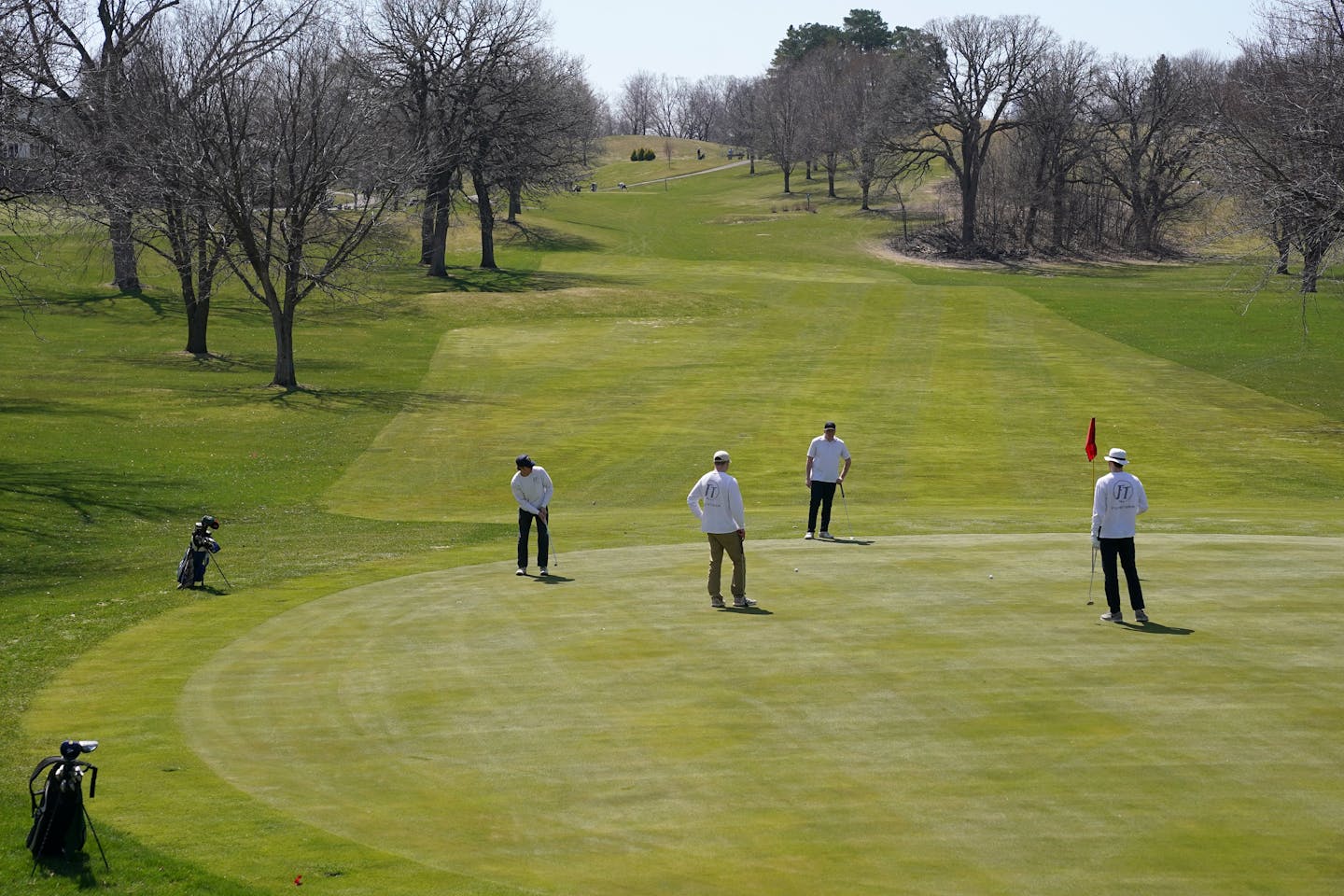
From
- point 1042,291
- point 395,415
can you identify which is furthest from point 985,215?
point 395,415

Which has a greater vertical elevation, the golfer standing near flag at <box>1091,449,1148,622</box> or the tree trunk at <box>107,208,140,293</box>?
the tree trunk at <box>107,208,140,293</box>

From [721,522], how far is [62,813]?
9721 millimetres

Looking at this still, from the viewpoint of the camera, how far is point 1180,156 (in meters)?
107

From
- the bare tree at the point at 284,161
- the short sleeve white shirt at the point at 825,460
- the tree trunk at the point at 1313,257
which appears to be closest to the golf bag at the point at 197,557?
the short sleeve white shirt at the point at 825,460

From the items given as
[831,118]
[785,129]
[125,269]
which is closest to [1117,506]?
[125,269]

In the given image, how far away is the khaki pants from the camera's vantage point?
17.7 m

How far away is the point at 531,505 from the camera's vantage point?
21.0 metres

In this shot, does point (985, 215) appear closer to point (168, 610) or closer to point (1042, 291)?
point (1042, 291)

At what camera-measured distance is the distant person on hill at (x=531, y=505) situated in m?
20.8

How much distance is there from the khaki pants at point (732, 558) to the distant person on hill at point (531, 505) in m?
3.65

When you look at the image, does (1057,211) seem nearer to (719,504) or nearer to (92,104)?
(92,104)

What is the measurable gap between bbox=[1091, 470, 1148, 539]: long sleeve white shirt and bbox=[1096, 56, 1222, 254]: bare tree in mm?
99128

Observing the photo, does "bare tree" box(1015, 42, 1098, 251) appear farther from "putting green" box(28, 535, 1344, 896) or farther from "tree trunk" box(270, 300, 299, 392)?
"putting green" box(28, 535, 1344, 896)

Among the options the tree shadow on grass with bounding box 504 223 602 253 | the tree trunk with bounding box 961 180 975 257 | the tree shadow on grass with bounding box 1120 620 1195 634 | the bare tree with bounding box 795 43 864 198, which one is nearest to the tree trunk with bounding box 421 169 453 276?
the tree shadow on grass with bounding box 504 223 602 253
